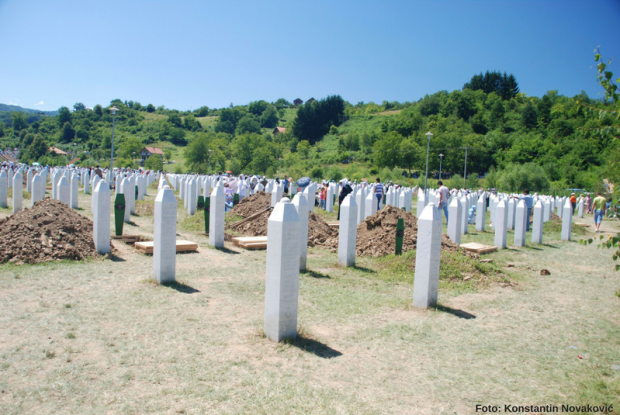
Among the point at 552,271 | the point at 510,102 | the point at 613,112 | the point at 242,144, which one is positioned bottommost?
the point at 552,271

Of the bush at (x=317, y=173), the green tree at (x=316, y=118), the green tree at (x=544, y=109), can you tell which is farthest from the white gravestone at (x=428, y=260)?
the green tree at (x=316, y=118)

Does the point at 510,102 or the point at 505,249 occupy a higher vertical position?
the point at 510,102

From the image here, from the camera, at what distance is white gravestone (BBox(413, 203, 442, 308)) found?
640 centimetres

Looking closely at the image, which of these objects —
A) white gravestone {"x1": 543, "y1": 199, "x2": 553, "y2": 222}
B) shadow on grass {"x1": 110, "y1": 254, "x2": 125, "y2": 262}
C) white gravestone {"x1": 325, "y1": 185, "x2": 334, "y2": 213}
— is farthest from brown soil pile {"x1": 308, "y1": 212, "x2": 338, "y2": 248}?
white gravestone {"x1": 543, "y1": 199, "x2": 553, "y2": 222}

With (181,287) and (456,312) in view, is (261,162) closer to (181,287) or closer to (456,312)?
(181,287)

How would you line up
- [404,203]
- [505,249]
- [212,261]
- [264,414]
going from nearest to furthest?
[264,414] < [212,261] < [505,249] < [404,203]

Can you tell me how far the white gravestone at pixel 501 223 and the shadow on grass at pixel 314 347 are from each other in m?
10.3

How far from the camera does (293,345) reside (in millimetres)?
4652

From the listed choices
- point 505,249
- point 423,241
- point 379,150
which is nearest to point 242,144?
point 379,150

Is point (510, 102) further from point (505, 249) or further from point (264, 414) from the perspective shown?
point (264, 414)

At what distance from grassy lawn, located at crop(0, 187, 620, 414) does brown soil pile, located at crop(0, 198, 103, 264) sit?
16.6 inches

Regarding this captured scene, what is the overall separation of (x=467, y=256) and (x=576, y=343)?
13.6 ft

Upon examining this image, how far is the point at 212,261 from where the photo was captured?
9219 millimetres

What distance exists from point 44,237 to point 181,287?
3.52 meters
